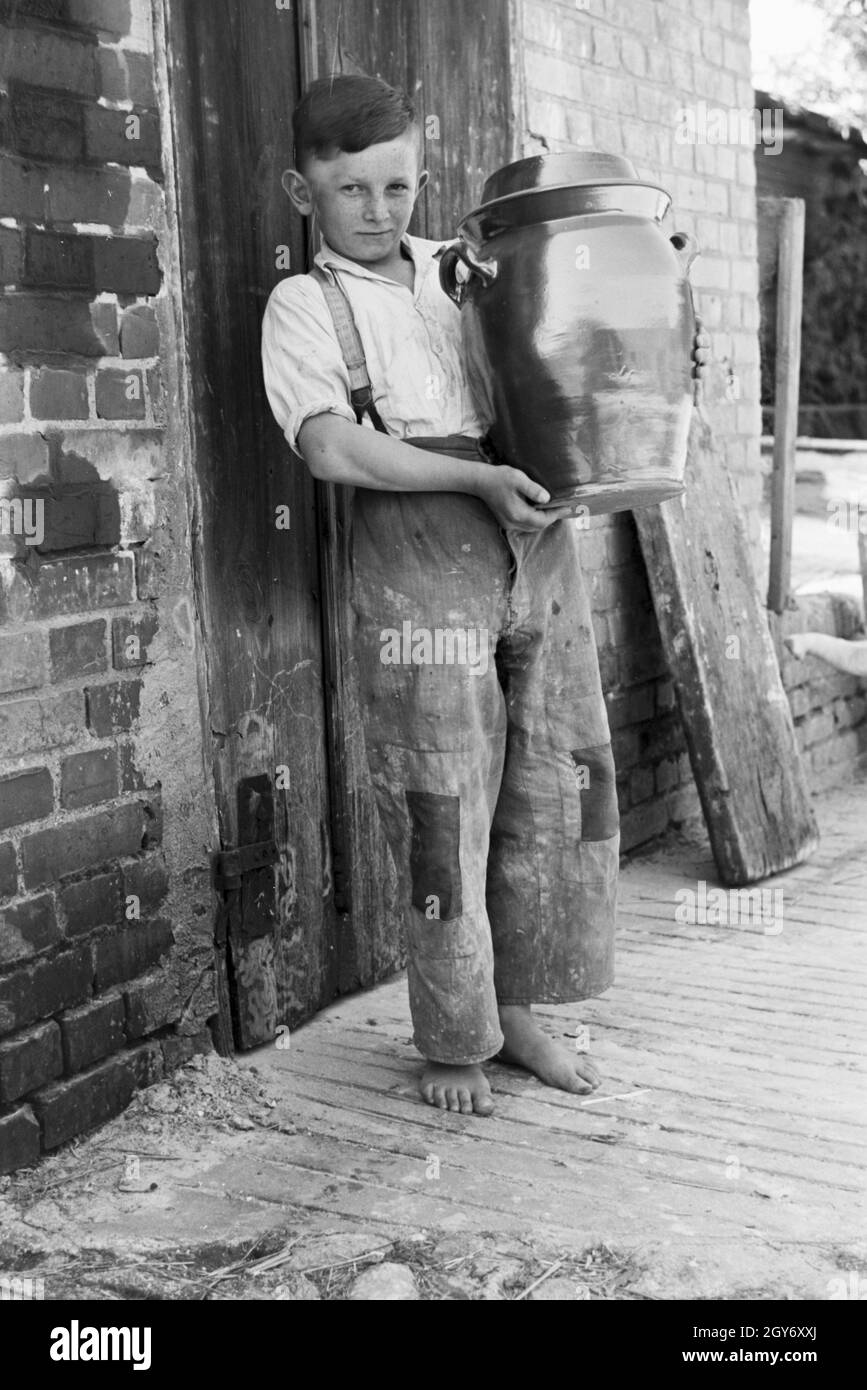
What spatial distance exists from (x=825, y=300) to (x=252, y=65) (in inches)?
422

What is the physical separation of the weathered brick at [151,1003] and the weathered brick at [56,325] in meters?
1.20

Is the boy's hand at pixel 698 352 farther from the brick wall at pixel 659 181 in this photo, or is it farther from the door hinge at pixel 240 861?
the brick wall at pixel 659 181

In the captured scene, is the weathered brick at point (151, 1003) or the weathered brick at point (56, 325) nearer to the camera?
the weathered brick at point (56, 325)

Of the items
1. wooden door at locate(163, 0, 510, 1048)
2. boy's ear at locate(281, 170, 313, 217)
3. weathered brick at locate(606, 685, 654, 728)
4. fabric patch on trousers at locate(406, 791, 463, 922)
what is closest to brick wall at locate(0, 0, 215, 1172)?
wooden door at locate(163, 0, 510, 1048)

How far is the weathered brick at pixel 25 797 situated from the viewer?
2.74 metres

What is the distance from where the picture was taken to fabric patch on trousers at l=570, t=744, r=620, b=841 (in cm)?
317

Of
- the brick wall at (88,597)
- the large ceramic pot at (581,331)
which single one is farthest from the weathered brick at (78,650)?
the large ceramic pot at (581,331)

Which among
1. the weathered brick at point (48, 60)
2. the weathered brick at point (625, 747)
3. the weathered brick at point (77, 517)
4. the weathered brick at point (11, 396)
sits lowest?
the weathered brick at point (625, 747)

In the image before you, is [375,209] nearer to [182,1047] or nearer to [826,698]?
[182,1047]

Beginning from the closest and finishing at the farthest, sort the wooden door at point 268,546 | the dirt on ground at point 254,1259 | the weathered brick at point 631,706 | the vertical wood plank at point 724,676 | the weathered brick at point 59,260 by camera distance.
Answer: the dirt on ground at point 254,1259, the weathered brick at point 59,260, the wooden door at point 268,546, the vertical wood plank at point 724,676, the weathered brick at point 631,706

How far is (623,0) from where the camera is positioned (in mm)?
4699

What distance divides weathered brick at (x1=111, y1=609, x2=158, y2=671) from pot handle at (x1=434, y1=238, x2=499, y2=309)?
831 millimetres

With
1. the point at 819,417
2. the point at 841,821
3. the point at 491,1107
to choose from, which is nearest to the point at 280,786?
the point at 491,1107

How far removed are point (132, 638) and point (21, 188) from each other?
2.71ft
